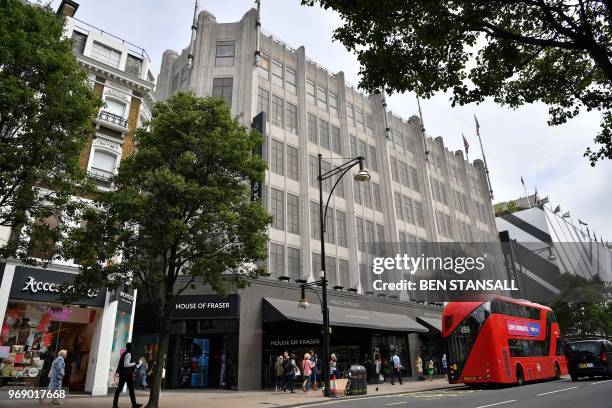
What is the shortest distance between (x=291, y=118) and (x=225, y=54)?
684 cm

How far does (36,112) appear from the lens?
37.0 feet

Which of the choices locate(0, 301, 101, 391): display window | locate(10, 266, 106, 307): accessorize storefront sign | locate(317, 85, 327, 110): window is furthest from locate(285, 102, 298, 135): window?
locate(10, 266, 106, 307): accessorize storefront sign

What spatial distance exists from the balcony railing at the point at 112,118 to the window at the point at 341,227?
16707mm

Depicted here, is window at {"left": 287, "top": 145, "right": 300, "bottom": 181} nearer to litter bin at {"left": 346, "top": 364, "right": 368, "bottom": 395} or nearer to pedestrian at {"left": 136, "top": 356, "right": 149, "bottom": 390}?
litter bin at {"left": 346, "top": 364, "right": 368, "bottom": 395}

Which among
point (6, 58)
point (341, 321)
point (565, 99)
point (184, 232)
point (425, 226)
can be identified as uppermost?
point (425, 226)

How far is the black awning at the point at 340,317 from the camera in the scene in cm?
2194

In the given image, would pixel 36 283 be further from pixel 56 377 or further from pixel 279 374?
pixel 279 374

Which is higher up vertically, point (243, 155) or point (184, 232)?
point (243, 155)

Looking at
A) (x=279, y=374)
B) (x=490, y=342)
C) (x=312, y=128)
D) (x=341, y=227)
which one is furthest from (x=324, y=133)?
(x=490, y=342)

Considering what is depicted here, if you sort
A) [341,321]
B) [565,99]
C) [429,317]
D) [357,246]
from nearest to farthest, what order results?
[565,99], [341,321], [357,246], [429,317]

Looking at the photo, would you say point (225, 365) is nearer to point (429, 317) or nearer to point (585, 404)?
point (585, 404)

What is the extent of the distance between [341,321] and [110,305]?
39.2 feet

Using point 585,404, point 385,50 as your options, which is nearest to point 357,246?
point 585,404

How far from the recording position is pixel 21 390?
1521 cm
